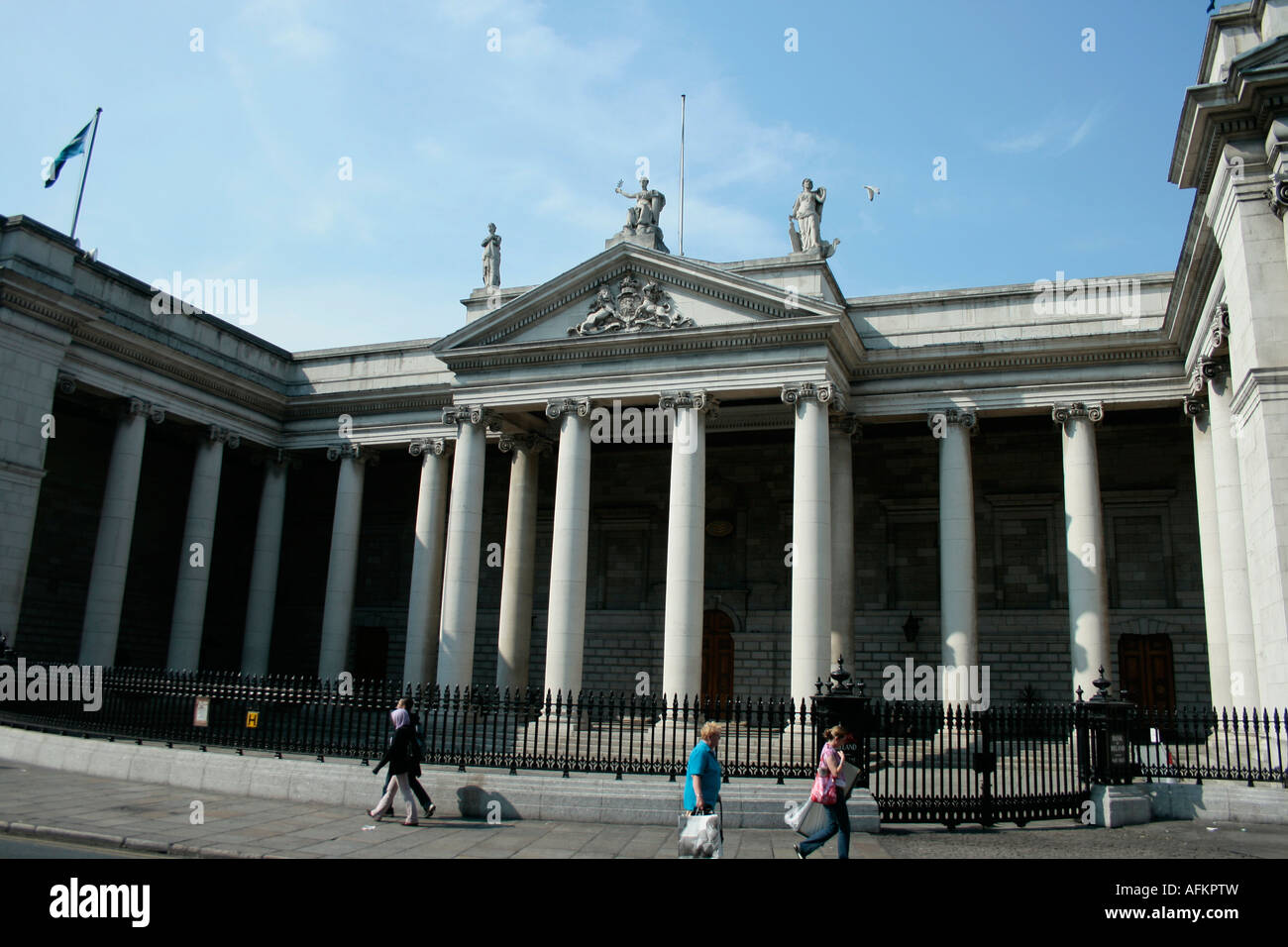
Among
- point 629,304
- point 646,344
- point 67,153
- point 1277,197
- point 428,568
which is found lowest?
point 428,568

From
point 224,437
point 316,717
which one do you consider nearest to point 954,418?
point 316,717

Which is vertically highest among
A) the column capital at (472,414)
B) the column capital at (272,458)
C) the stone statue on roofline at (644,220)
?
the stone statue on roofline at (644,220)

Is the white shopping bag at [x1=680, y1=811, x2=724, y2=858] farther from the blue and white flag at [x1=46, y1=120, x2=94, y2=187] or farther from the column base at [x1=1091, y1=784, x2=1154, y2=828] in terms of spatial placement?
the blue and white flag at [x1=46, y1=120, x2=94, y2=187]

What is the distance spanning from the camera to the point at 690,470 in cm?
2478

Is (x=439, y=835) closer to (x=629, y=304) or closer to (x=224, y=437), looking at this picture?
(x=629, y=304)

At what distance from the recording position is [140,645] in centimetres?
3278

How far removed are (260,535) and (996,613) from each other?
23.0m

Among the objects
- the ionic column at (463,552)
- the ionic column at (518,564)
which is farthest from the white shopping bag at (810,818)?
the ionic column at (518,564)

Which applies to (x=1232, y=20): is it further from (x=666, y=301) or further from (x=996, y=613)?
(x=996, y=613)

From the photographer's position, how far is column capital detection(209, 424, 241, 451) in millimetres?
30500

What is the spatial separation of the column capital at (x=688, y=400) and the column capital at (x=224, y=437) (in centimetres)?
1442

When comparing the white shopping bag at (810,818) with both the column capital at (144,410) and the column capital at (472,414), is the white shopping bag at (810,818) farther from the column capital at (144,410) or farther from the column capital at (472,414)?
the column capital at (144,410)

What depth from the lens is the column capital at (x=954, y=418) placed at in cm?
2595

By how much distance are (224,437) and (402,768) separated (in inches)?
811
